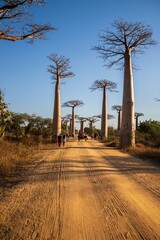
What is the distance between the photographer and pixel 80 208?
274cm

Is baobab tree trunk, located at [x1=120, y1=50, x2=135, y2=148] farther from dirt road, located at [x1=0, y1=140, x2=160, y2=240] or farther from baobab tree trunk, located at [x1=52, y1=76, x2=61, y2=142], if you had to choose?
dirt road, located at [x1=0, y1=140, x2=160, y2=240]

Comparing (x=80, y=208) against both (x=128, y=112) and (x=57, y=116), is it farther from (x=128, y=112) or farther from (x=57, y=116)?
(x=57, y=116)

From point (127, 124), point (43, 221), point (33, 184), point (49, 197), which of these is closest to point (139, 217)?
point (43, 221)

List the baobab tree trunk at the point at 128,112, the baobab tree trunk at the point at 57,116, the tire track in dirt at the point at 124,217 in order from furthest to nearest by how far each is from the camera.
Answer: the baobab tree trunk at the point at 57,116 → the baobab tree trunk at the point at 128,112 → the tire track in dirt at the point at 124,217

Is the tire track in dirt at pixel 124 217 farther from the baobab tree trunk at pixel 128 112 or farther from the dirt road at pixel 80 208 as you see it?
the baobab tree trunk at pixel 128 112

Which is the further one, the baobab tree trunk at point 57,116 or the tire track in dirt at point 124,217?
the baobab tree trunk at point 57,116

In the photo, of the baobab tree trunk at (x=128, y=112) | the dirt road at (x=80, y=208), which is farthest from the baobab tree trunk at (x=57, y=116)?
the dirt road at (x=80, y=208)

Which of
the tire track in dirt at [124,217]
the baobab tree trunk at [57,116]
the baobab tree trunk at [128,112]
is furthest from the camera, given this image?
the baobab tree trunk at [57,116]

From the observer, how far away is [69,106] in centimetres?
3731

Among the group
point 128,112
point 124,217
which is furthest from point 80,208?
point 128,112

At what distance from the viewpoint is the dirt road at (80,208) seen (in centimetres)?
213

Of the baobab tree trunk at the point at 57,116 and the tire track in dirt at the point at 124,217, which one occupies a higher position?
the baobab tree trunk at the point at 57,116

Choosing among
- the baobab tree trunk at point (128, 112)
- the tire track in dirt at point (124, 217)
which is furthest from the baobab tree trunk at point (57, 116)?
the tire track in dirt at point (124, 217)

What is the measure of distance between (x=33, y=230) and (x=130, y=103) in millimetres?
10803
